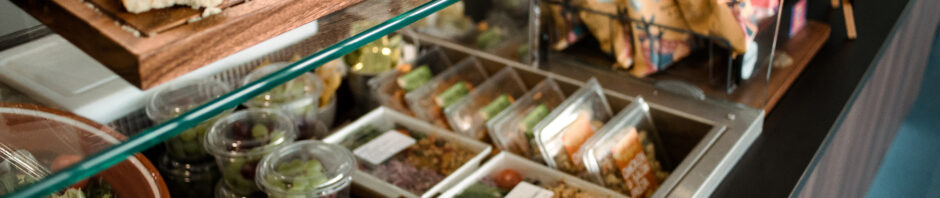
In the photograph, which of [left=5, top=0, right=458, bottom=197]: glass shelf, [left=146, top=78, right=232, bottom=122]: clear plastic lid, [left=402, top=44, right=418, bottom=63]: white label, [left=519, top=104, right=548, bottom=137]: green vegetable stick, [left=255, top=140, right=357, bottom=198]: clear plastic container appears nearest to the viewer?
[left=5, top=0, right=458, bottom=197]: glass shelf

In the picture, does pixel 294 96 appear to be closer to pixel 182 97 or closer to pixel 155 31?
pixel 182 97

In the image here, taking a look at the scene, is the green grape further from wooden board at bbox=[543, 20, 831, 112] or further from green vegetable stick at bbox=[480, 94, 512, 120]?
wooden board at bbox=[543, 20, 831, 112]

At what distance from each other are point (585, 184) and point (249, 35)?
735 mm

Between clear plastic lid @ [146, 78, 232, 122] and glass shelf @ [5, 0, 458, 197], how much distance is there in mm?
18

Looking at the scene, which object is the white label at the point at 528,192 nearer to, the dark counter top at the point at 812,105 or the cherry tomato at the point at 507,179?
the cherry tomato at the point at 507,179

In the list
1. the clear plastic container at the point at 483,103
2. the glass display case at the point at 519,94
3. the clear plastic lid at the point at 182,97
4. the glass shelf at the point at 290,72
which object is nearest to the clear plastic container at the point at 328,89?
the glass display case at the point at 519,94

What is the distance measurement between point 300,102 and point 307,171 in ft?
0.86

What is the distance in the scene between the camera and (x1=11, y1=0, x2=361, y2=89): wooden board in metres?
0.64

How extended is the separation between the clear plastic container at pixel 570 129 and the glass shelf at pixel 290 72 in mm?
541

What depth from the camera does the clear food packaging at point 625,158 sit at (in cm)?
131

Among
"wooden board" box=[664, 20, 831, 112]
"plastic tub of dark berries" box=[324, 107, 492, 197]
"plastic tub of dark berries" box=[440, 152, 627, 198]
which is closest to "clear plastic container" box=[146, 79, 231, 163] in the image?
"plastic tub of dark berries" box=[324, 107, 492, 197]

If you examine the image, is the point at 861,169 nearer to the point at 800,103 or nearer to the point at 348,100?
the point at 800,103

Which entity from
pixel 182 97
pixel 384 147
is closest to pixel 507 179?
pixel 384 147

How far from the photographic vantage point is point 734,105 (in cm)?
149
